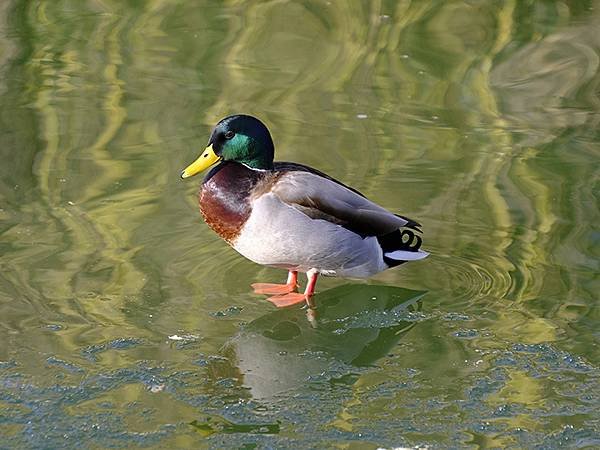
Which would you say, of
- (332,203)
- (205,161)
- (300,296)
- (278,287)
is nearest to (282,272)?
(278,287)

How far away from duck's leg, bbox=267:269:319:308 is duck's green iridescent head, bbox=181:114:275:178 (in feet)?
1.73

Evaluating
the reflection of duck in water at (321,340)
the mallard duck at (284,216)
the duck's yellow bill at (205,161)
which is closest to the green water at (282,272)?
the reflection of duck in water at (321,340)

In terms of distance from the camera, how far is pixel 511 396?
4098 millimetres

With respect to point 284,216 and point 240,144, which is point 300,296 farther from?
point 240,144

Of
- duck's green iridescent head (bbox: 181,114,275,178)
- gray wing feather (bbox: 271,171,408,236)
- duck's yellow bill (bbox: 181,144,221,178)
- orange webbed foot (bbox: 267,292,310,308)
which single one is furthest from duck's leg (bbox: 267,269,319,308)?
duck's yellow bill (bbox: 181,144,221,178)

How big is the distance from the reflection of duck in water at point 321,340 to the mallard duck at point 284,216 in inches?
5.1

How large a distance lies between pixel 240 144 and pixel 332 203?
19.0 inches

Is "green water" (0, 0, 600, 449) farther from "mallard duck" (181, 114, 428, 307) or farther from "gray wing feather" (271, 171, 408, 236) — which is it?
"gray wing feather" (271, 171, 408, 236)

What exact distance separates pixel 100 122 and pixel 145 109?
13.9 inches

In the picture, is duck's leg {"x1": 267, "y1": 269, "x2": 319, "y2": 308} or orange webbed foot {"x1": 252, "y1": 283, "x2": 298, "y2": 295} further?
orange webbed foot {"x1": 252, "y1": 283, "x2": 298, "y2": 295}

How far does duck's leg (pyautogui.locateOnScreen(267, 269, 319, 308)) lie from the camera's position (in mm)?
4934

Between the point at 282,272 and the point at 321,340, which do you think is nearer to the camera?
the point at 321,340

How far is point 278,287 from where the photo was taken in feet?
16.7

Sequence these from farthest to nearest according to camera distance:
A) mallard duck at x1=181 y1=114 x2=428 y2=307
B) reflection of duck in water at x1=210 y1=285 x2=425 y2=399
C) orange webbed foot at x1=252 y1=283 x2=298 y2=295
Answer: orange webbed foot at x1=252 y1=283 x2=298 y2=295 → mallard duck at x1=181 y1=114 x2=428 y2=307 → reflection of duck in water at x1=210 y1=285 x2=425 y2=399
